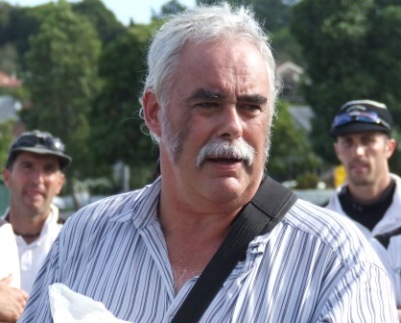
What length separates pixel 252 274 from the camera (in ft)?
9.48

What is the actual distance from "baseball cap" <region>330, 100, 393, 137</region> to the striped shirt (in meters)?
3.28

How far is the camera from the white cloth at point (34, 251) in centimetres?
600

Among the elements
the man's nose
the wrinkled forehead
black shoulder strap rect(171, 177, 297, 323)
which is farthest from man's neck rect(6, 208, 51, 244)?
the man's nose

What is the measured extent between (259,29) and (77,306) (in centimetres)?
99

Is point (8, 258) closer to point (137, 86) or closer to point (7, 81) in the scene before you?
point (137, 86)

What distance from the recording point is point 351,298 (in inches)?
108

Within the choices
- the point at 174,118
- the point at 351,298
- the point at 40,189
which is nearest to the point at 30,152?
the point at 40,189

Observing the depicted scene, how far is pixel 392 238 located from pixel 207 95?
8.56 feet

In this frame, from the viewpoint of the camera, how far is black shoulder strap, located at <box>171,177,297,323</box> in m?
2.88

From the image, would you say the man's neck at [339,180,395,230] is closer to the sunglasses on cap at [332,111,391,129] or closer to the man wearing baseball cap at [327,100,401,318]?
the man wearing baseball cap at [327,100,401,318]

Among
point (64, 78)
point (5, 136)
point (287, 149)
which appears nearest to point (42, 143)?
point (5, 136)

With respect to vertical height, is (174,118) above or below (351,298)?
above

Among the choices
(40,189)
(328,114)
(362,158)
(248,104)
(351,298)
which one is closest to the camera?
(351,298)

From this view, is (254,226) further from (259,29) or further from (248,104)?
(259,29)
